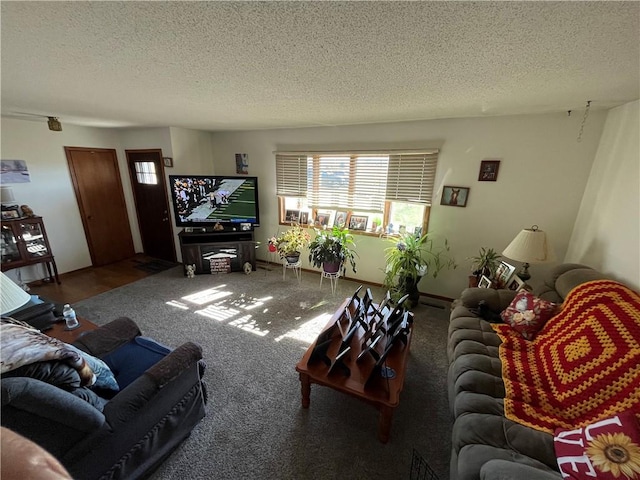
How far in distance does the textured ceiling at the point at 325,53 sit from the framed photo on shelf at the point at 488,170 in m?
0.69

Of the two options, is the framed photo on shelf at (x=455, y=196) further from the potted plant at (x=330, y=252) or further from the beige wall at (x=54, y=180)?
the beige wall at (x=54, y=180)

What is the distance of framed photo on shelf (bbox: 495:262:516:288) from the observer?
7.88ft

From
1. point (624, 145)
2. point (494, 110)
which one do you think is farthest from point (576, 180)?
point (494, 110)

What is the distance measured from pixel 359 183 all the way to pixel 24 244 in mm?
4413

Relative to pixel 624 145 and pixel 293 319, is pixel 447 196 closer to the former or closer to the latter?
pixel 624 145

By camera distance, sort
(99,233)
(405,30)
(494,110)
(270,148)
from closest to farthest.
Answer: (405,30) → (494,110) → (270,148) → (99,233)

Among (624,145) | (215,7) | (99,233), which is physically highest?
(215,7)

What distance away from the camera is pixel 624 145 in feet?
6.39

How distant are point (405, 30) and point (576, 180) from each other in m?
2.63

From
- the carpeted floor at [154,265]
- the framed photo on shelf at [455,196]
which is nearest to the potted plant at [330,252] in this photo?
the framed photo on shelf at [455,196]

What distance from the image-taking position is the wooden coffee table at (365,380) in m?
1.46

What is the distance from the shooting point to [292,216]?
4035mm

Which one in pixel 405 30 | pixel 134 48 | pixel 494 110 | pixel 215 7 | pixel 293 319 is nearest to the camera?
pixel 215 7

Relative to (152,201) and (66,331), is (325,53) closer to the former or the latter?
(66,331)
